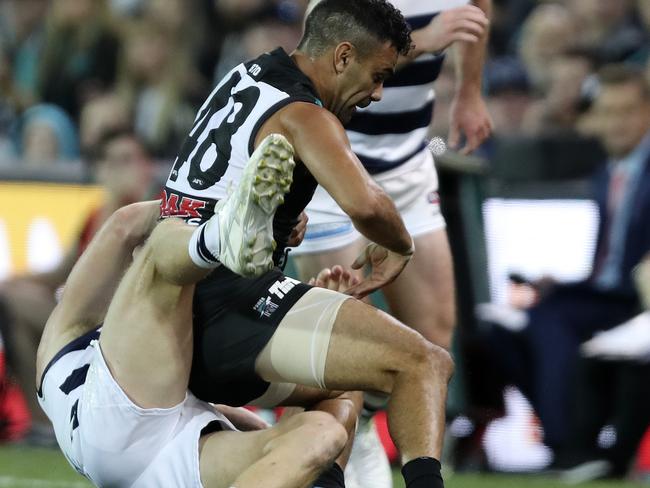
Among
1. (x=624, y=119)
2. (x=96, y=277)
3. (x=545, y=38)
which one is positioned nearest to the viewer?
(x=96, y=277)

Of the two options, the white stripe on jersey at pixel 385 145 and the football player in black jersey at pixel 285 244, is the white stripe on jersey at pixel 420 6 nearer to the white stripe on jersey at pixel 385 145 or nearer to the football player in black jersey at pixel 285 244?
the white stripe on jersey at pixel 385 145

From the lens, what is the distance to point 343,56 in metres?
4.78

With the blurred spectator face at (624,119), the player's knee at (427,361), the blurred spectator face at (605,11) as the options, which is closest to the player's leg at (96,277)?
the player's knee at (427,361)

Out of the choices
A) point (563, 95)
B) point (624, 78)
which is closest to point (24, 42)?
point (563, 95)

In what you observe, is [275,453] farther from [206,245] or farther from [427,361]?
[206,245]

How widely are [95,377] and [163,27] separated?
7.38 meters

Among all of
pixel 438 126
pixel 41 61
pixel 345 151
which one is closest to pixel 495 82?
pixel 438 126

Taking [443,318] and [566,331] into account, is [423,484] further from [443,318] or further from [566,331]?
[566,331]

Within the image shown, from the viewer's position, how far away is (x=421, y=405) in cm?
443

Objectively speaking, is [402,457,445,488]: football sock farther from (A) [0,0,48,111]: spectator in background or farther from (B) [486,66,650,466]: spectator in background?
(A) [0,0,48,111]: spectator in background

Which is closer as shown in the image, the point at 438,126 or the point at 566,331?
the point at 566,331

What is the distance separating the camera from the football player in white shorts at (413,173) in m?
6.02

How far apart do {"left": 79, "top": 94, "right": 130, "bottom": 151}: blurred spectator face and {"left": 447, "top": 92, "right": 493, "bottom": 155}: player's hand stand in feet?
13.7

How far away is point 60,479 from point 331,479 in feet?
8.67
